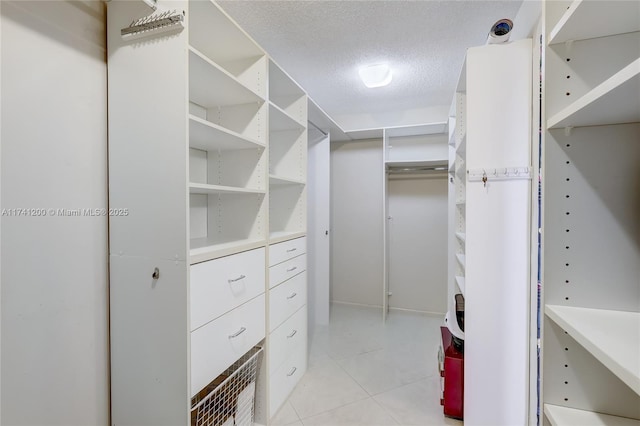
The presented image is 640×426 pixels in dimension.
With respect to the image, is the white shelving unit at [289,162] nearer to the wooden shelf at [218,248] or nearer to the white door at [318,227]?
the wooden shelf at [218,248]

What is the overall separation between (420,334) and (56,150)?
3155mm

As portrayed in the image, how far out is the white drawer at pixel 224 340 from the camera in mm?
1197

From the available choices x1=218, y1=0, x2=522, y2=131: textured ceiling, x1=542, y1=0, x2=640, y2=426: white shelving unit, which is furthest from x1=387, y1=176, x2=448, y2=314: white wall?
x1=542, y1=0, x2=640, y2=426: white shelving unit

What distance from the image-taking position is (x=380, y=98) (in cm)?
319

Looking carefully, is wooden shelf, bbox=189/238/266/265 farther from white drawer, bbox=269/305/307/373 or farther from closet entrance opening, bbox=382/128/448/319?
closet entrance opening, bbox=382/128/448/319

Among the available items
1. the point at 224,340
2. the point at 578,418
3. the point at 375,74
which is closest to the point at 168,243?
the point at 224,340

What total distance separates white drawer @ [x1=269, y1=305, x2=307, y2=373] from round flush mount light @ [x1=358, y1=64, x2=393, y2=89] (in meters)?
1.96

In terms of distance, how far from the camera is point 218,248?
1.34 m

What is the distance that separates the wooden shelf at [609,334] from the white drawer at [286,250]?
137 cm

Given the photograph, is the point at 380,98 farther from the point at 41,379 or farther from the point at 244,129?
the point at 41,379

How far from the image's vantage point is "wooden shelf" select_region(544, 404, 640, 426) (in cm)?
64

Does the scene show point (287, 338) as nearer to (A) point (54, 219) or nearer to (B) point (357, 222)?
(A) point (54, 219)

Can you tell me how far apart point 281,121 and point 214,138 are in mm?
722

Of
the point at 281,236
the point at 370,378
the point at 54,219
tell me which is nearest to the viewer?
the point at 54,219
